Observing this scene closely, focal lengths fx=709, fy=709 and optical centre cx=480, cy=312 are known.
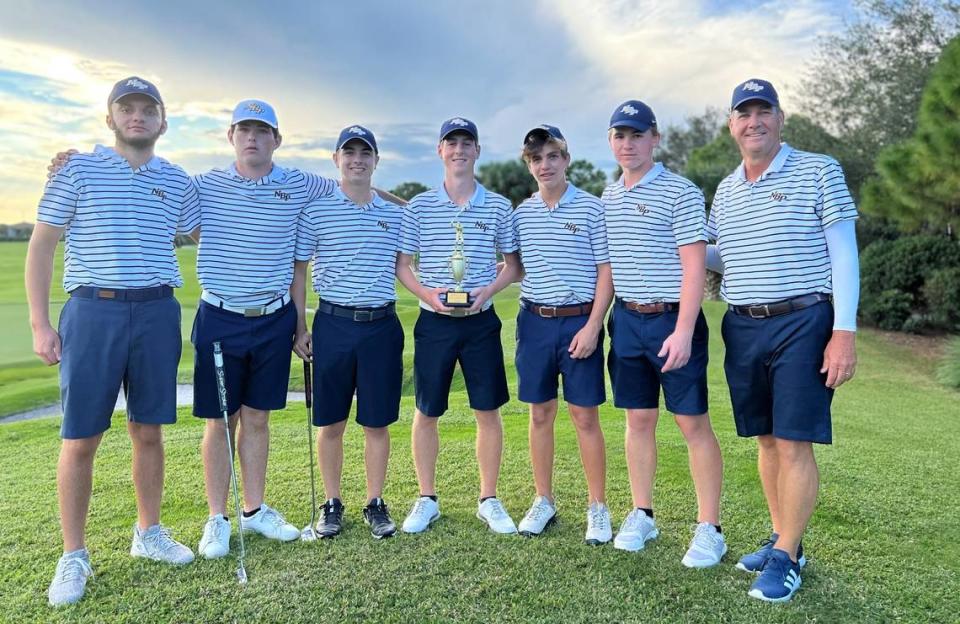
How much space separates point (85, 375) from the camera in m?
3.49

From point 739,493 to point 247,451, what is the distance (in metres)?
3.23

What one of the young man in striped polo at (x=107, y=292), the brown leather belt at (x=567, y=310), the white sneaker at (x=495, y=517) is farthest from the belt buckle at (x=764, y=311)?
the young man in striped polo at (x=107, y=292)

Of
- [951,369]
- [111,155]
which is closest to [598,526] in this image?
[111,155]

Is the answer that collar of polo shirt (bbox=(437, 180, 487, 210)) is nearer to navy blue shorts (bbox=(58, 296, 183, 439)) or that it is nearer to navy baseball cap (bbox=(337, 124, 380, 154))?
navy baseball cap (bbox=(337, 124, 380, 154))

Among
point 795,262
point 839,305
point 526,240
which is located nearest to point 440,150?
point 526,240

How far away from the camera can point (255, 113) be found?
3.87 meters

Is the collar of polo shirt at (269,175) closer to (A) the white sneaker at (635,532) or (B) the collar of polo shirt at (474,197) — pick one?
(B) the collar of polo shirt at (474,197)

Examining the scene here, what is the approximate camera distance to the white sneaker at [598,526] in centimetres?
394

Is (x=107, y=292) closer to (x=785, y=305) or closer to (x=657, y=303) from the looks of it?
(x=657, y=303)

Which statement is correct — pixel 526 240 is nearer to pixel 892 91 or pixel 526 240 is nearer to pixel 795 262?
pixel 795 262

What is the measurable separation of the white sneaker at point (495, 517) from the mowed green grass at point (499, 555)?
8cm

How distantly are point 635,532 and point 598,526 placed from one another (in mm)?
213

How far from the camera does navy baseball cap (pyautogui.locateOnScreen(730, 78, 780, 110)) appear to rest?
3.44 metres

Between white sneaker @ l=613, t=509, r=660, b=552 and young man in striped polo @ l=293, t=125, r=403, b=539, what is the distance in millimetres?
1298
